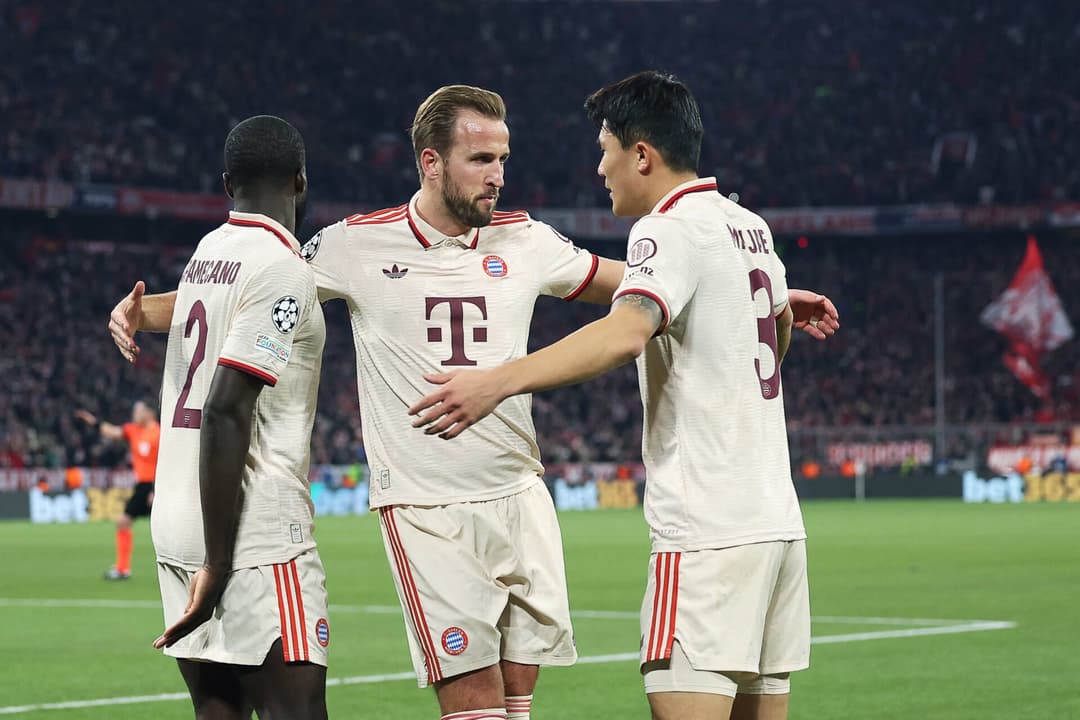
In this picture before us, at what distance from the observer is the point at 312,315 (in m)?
4.85

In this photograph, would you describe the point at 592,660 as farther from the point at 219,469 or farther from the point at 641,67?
the point at 641,67

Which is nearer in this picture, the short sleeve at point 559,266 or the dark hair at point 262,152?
the dark hair at point 262,152

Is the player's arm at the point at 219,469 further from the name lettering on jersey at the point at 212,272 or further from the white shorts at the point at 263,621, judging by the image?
the name lettering on jersey at the point at 212,272

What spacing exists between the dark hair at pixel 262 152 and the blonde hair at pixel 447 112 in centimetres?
61

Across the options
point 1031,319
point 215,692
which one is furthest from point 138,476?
point 1031,319

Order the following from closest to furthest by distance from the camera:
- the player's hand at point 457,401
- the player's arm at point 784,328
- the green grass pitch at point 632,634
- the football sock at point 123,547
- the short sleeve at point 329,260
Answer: the player's hand at point 457,401 < the player's arm at point 784,328 < the short sleeve at point 329,260 < the green grass pitch at point 632,634 < the football sock at point 123,547

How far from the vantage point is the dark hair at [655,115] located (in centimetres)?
462

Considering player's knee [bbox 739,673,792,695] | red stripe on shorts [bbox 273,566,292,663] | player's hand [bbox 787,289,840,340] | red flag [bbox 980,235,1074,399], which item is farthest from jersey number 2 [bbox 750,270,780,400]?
red flag [bbox 980,235,1074,399]

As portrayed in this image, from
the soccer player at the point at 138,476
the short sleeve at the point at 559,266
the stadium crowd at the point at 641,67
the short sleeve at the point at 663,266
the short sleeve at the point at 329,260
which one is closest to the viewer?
the short sleeve at the point at 663,266

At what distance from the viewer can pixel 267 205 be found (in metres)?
4.84

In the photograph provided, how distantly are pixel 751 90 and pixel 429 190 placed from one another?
173 feet

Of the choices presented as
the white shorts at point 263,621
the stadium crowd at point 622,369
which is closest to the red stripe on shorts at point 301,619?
the white shorts at point 263,621

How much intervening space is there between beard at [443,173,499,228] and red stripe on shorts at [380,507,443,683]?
97 cm

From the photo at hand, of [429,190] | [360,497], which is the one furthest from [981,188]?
[429,190]
